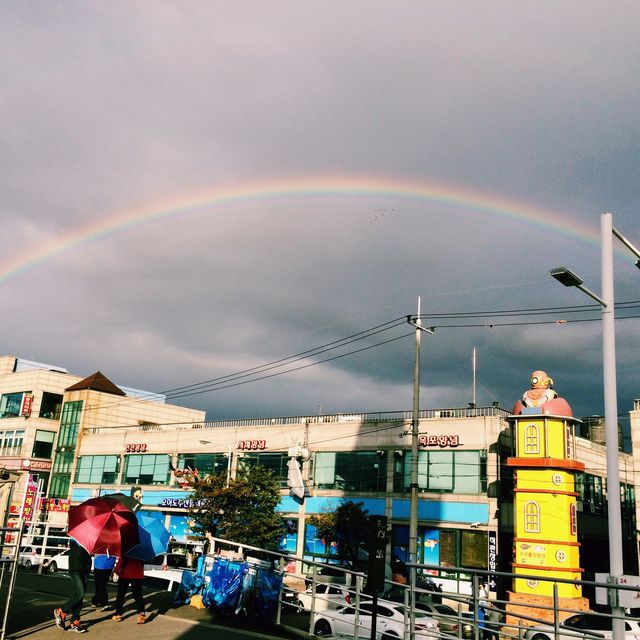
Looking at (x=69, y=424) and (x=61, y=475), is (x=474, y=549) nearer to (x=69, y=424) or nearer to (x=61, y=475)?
(x=61, y=475)

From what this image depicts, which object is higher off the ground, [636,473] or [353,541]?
[636,473]

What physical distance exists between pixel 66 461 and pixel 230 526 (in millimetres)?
36046

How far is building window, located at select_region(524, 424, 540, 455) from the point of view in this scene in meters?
42.3

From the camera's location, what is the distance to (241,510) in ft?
152

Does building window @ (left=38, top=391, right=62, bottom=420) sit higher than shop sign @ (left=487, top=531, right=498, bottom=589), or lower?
higher

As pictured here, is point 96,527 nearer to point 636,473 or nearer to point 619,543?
point 619,543

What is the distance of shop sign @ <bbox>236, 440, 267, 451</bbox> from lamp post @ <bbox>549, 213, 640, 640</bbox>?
1827 inches

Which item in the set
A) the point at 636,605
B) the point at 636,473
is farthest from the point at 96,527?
the point at 636,473

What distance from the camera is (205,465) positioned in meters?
61.7

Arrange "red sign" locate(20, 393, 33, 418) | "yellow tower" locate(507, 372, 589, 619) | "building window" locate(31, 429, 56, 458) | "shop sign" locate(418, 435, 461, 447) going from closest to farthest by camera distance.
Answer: "yellow tower" locate(507, 372, 589, 619) → "shop sign" locate(418, 435, 461, 447) → "building window" locate(31, 429, 56, 458) → "red sign" locate(20, 393, 33, 418)

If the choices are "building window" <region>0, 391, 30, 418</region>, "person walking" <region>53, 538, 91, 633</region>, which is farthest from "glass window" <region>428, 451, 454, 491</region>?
"building window" <region>0, 391, 30, 418</region>

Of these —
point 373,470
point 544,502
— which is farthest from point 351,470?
point 544,502

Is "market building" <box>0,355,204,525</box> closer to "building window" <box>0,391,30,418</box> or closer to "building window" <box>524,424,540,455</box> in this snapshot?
"building window" <box>0,391,30,418</box>

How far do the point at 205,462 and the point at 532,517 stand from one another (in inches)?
1226
